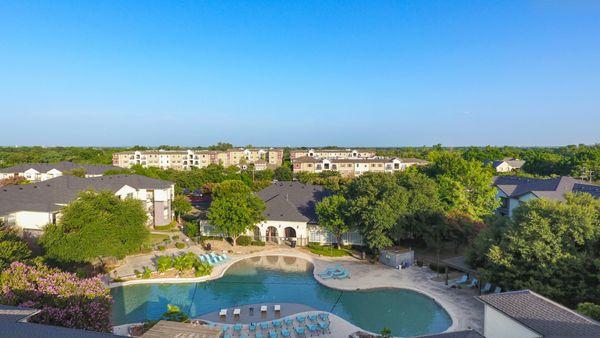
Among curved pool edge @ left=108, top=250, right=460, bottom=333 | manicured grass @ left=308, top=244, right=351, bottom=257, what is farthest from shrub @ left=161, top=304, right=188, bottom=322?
manicured grass @ left=308, top=244, right=351, bottom=257

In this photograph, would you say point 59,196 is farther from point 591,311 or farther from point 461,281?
point 591,311

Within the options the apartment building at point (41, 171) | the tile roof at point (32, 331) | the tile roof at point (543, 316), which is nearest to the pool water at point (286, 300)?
the tile roof at point (543, 316)

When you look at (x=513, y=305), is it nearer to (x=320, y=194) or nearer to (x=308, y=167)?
(x=320, y=194)

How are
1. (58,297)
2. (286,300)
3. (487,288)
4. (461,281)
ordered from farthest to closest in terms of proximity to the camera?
(461,281) → (286,300) → (487,288) → (58,297)

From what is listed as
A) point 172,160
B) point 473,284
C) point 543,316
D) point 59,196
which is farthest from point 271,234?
point 172,160

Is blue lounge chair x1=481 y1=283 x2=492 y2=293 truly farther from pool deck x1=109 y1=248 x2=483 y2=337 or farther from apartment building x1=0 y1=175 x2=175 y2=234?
apartment building x1=0 y1=175 x2=175 y2=234

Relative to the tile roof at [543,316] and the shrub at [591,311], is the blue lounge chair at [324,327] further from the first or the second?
the shrub at [591,311]
